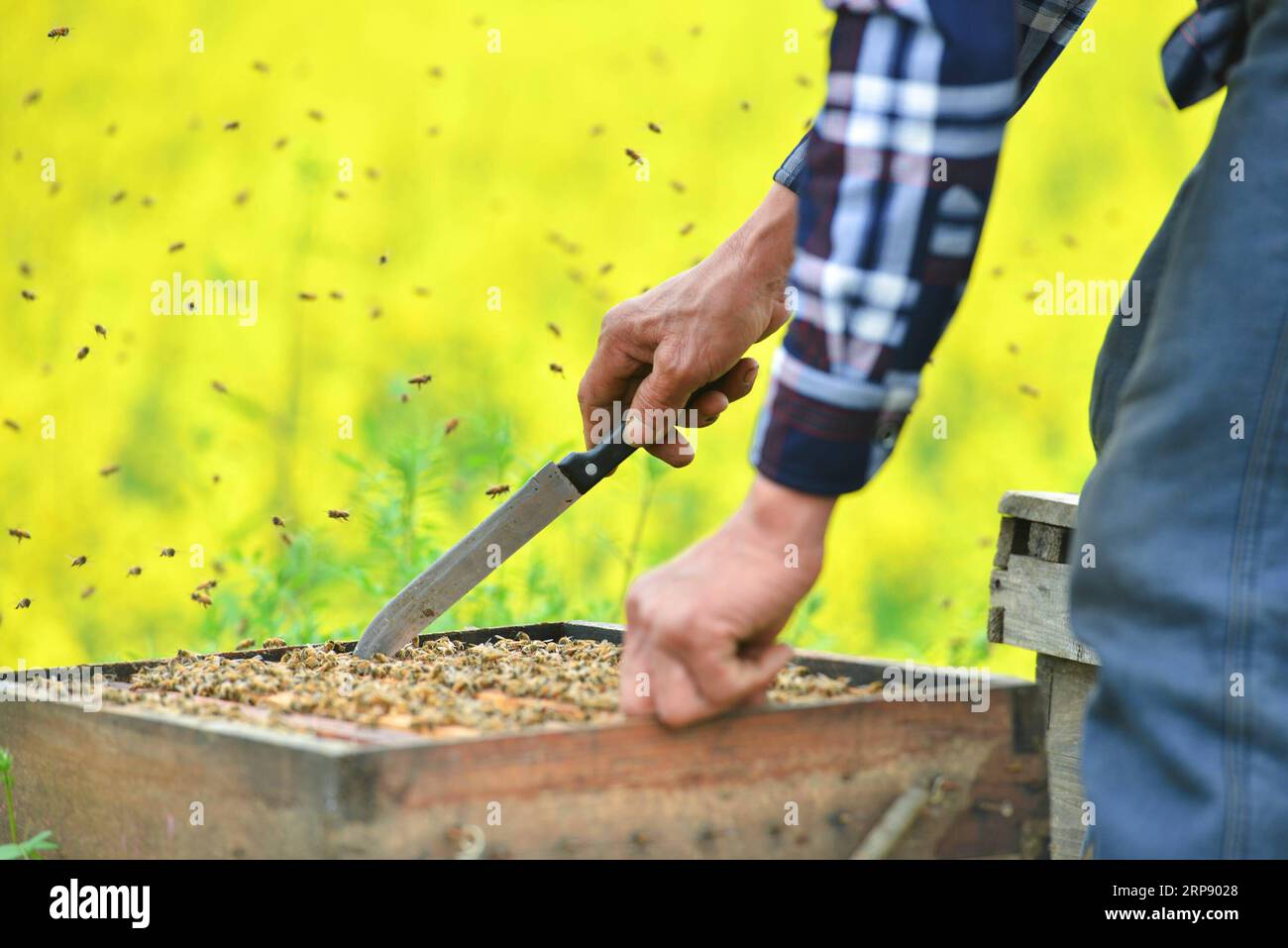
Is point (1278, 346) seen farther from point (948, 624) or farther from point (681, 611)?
point (948, 624)

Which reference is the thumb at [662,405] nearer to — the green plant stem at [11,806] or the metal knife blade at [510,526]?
the metal knife blade at [510,526]

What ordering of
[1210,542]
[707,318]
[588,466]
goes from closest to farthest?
[1210,542], [588,466], [707,318]

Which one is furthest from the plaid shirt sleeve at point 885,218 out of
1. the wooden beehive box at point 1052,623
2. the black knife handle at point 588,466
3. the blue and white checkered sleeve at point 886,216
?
the wooden beehive box at point 1052,623

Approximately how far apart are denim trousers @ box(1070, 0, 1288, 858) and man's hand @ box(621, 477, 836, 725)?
34 cm

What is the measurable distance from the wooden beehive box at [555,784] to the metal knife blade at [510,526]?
511 mm

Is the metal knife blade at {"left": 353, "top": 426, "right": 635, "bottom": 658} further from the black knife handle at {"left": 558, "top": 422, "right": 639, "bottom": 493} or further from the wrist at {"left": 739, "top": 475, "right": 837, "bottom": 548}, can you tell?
the wrist at {"left": 739, "top": 475, "right": 837, "bottom": 548}

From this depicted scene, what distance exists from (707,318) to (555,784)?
3.23ft

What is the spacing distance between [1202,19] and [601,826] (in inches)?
47.5

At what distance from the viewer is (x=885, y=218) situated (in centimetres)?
153

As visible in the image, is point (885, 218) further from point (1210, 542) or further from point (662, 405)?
point (662, 405)

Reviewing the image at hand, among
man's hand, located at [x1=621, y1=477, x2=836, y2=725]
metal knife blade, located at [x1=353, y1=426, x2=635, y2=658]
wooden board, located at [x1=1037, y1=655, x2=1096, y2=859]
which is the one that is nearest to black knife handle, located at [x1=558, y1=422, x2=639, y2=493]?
metal knife blade, located at [x1=353, y1=426, x2=635, y2=658]

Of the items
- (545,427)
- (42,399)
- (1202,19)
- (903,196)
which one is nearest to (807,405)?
(903,196)

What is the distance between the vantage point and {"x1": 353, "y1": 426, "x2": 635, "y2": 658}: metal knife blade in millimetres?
2178

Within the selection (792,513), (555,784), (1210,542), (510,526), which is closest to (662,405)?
(510,526)
